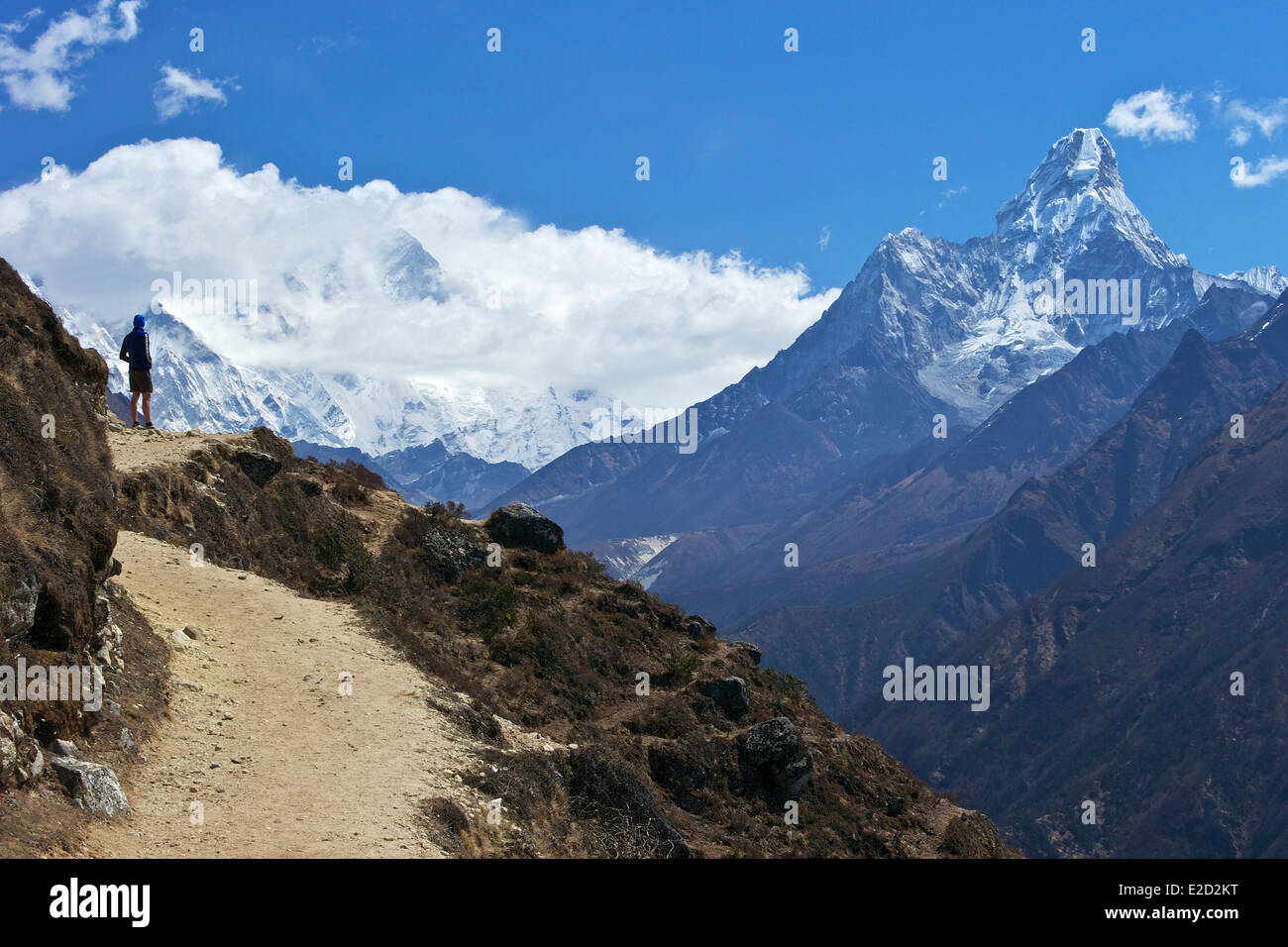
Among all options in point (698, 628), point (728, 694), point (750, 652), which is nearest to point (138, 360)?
point (728, 694)

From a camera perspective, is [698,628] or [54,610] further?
[698,628]

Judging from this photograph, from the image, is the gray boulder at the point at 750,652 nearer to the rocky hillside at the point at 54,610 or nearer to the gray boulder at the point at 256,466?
the gray boulder at the point at 256,466

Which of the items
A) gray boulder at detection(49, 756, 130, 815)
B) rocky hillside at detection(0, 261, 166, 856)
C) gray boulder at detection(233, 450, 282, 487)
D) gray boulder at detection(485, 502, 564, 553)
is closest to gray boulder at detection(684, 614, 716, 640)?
gray boulder at detection(485, 502, 564, 553)

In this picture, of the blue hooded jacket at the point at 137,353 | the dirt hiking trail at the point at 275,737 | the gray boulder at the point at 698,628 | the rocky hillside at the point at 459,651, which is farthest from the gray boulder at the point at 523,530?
the dirt hiking trail at the point at 275,737

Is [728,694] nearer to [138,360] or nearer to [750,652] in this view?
[750,652]
